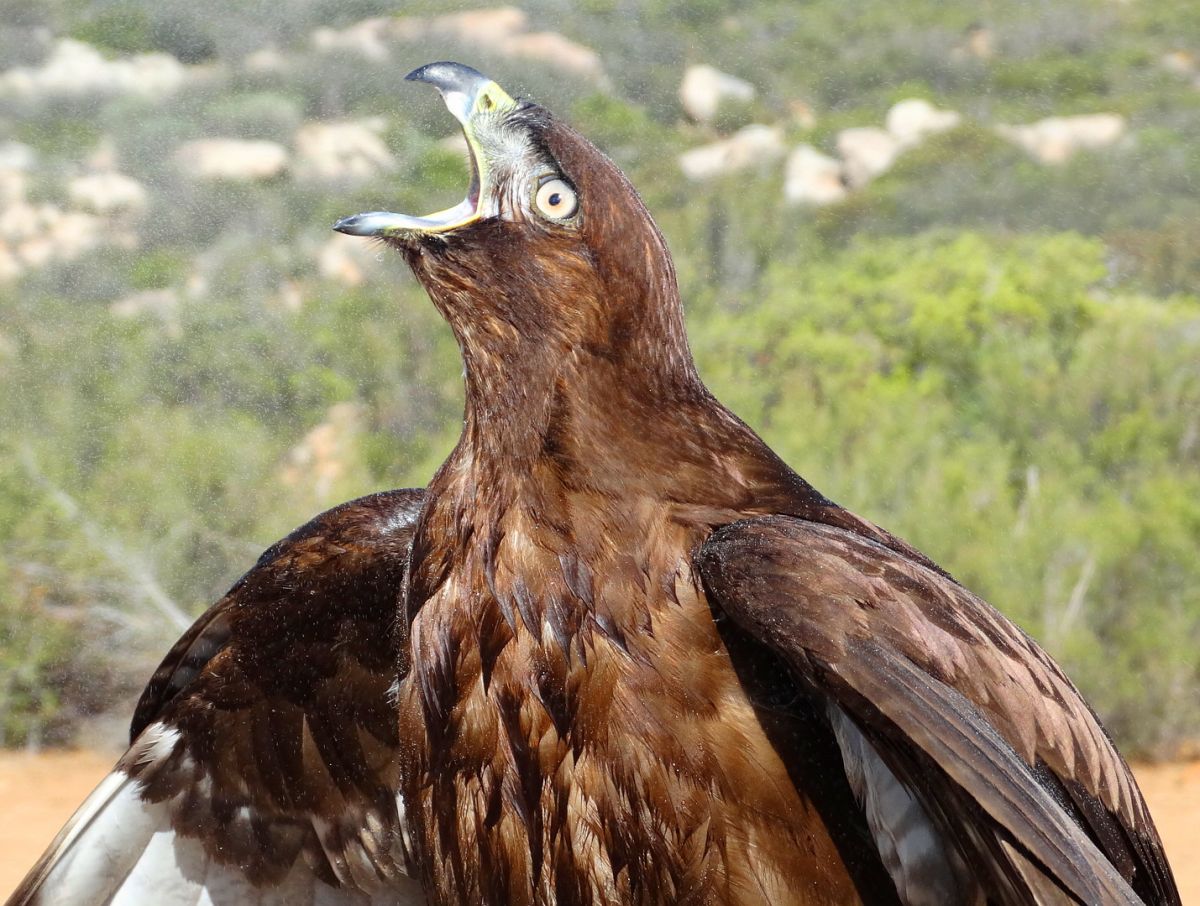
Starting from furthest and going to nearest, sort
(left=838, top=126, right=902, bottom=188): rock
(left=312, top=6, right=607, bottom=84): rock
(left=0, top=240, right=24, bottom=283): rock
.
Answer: (left=838, top=126, right=902, bottom=188): rock
(left=312, top=6, right=607, bottom=84): rock
(left=0, top=240, right=24, bottom=283): rock

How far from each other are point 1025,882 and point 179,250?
1251 centimetres

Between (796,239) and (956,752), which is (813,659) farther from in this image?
(796,239)

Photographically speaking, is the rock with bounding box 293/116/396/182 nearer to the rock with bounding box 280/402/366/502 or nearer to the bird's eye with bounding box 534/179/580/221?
the rock with bounding box 280/402/366/502

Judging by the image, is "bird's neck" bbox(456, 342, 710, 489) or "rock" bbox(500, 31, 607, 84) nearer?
"bird's neck" bbox(456, 342, 710, 489)

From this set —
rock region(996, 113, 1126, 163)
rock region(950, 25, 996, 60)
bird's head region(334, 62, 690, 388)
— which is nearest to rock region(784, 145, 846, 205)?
rock region(996, 113, 1126, 163)

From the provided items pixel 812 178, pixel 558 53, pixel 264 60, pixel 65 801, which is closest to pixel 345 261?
pixel 264 60

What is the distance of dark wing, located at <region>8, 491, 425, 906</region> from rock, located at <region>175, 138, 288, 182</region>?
35.5ft

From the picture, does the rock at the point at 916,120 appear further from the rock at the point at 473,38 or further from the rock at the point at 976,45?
the rock at the point at 473,38

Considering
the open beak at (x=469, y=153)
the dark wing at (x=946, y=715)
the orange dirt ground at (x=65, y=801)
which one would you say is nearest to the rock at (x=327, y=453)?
the orange dirt ground at (x=65, y=801)

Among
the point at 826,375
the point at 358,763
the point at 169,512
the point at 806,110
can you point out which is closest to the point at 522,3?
the point at 806,110

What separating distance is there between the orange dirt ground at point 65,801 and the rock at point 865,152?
264 inches

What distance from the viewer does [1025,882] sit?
239 centimetres

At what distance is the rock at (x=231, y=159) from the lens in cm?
1410

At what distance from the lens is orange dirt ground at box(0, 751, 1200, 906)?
29.1ft
